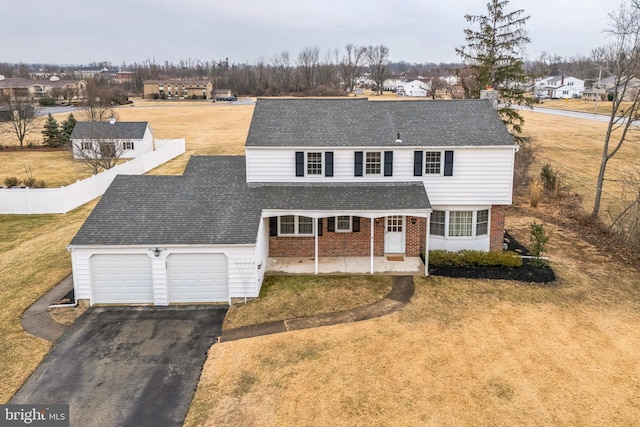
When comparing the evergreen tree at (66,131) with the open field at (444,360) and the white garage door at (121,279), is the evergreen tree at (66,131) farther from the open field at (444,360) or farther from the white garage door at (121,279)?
the white garage door at (121,279)

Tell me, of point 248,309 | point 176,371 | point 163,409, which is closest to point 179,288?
point 248,309

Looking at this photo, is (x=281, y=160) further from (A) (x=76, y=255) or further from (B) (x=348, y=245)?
(A) (x=76, y=255)

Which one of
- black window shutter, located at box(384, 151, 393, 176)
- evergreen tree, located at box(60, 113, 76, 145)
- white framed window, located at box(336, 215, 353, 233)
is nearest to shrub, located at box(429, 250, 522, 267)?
white framed window, located at box(336, 215, 353, 233)

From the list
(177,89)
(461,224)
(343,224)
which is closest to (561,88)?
(177,89)

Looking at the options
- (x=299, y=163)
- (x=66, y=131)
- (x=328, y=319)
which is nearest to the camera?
(x=328, y=319)

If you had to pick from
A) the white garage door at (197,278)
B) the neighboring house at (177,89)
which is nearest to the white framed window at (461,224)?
the white garage door at (197,278)

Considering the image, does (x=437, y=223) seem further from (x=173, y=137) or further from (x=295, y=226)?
(x=173, y=137)
